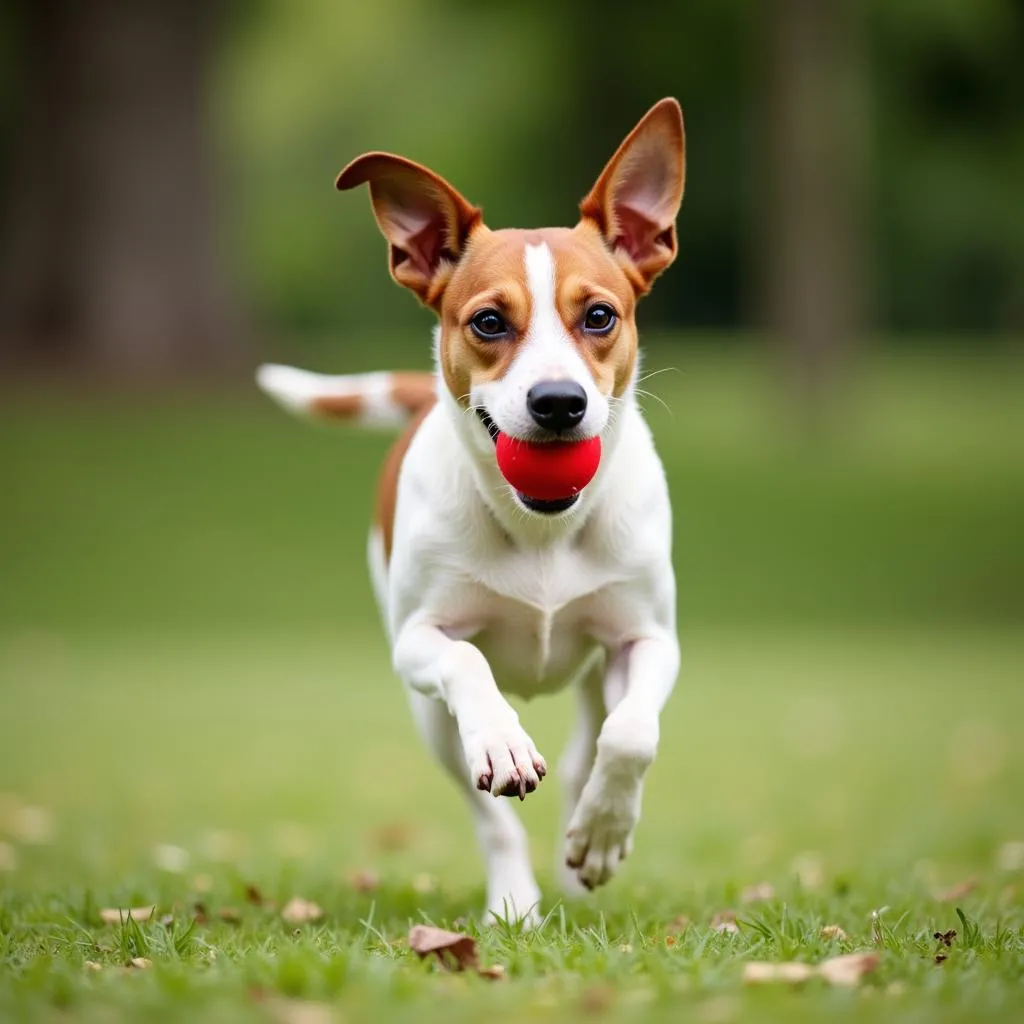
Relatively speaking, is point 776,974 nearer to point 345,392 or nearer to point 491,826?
point 491,826

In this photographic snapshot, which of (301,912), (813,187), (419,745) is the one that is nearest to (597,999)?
(301,912)

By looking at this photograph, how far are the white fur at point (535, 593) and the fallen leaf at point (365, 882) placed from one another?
52 cm

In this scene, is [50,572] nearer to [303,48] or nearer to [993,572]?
[993,572]

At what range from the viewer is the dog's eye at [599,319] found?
4836 mm

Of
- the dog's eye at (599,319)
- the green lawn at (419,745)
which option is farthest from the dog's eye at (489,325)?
the green lawn at (419,745)

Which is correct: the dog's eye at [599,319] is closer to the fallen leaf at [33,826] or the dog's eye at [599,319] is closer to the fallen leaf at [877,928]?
the fallen leaf at [877,928]

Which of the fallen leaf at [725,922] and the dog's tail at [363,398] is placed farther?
the dog's tail at [363,398]

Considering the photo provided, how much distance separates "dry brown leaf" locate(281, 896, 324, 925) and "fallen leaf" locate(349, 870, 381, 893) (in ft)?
1.38

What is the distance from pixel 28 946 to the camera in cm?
441

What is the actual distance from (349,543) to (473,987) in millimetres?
16556

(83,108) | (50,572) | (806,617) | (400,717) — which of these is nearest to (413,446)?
(400,717)

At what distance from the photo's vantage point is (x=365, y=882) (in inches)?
229

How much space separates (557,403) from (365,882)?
7.14 feet

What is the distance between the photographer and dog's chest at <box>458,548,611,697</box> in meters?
5.01
